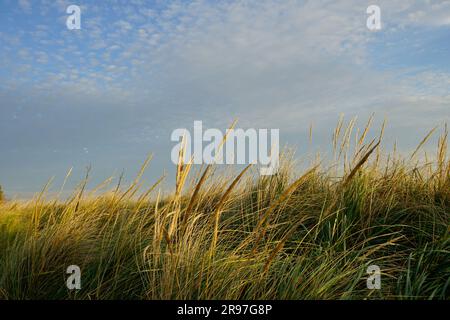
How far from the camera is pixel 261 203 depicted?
176 inches

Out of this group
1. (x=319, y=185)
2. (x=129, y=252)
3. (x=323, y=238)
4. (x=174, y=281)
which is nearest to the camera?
(x=174, y=281)

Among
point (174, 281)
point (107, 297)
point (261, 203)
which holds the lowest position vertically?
point (107, 297)

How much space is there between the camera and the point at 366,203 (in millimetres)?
3957

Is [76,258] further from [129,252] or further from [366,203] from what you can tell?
[366,203]

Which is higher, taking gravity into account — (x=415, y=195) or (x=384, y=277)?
(x=415, y=195)

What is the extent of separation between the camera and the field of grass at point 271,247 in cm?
252

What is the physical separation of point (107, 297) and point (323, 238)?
174cm

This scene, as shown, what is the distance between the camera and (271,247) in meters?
3.46

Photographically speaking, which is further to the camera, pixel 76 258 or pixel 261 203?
pixel 261 203

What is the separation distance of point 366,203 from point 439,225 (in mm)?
612

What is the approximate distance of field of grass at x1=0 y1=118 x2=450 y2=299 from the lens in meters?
2.52

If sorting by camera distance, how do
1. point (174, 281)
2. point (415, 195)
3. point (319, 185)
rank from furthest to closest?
point (319, 185), point (415, 195), point (174, 281)
